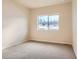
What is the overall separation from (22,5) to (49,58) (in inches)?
151

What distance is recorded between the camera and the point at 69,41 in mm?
4953

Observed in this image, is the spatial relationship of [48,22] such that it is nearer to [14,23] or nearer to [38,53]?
[14,23]

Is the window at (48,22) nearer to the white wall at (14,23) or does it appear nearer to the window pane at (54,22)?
the window pane at (54,22)

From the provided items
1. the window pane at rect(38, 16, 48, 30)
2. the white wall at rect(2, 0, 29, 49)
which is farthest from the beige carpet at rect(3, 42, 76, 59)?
Result: the window pane at rect(38, 16, 48, 30)

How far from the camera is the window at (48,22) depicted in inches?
213

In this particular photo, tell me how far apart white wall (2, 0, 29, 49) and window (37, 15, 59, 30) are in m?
1.00

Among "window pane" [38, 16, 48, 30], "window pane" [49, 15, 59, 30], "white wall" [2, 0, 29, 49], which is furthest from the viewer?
"window pane" [38, 16, 48, 30]

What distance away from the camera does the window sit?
542 centimetres

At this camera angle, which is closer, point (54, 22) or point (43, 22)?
point (54, 22)

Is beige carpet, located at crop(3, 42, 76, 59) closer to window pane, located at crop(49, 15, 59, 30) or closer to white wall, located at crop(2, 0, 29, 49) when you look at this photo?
white wall, located at crop(2, 0, 29, 49)

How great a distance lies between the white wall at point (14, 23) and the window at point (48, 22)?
1.00 meters

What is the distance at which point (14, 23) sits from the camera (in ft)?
15.5

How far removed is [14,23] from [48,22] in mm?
2266

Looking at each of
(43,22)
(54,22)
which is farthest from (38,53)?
(43,22)
